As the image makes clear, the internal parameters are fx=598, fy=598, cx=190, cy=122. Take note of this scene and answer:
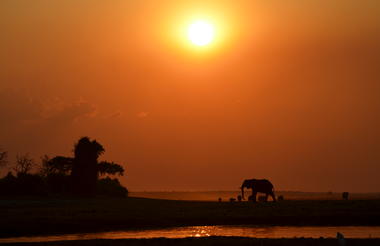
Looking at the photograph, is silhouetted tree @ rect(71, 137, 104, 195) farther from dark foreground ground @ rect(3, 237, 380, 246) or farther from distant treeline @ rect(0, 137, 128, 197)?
dark foreground ground @ rect(3, 237, 380, 246)

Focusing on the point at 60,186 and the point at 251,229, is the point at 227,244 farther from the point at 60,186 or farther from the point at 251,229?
the point at 60,186

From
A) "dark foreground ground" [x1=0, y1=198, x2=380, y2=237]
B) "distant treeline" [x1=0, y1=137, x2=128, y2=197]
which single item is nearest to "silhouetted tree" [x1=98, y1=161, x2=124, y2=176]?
"distant treeline" [x1=0, y1=137, x2=128, y2=197]

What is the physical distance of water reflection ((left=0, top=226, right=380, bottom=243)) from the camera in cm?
3431

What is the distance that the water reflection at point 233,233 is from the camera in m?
34.3

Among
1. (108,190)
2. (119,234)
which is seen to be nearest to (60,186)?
(108,190)

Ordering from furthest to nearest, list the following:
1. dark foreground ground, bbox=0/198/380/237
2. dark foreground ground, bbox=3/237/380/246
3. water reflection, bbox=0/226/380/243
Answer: dark foreground ground, bbox=0/198/380/237, water reflection, bbox=0/226/380/243, dark foreground ground, bbox=3/237/380/246

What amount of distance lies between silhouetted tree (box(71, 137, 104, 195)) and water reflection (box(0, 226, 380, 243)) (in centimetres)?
3952

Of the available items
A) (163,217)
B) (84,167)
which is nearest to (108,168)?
(84,167)

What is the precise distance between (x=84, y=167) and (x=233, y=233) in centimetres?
4450

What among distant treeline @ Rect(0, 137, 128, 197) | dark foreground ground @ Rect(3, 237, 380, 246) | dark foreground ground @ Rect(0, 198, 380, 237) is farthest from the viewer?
distant treeline @ Rect(0, 137, 128, 197)

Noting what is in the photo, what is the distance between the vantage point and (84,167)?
253 ft

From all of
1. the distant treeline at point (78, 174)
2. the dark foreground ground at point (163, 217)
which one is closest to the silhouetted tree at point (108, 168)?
the distant treeline at point (78, 174)

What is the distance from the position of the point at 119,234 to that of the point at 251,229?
8.39m

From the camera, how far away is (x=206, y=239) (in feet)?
99.3
